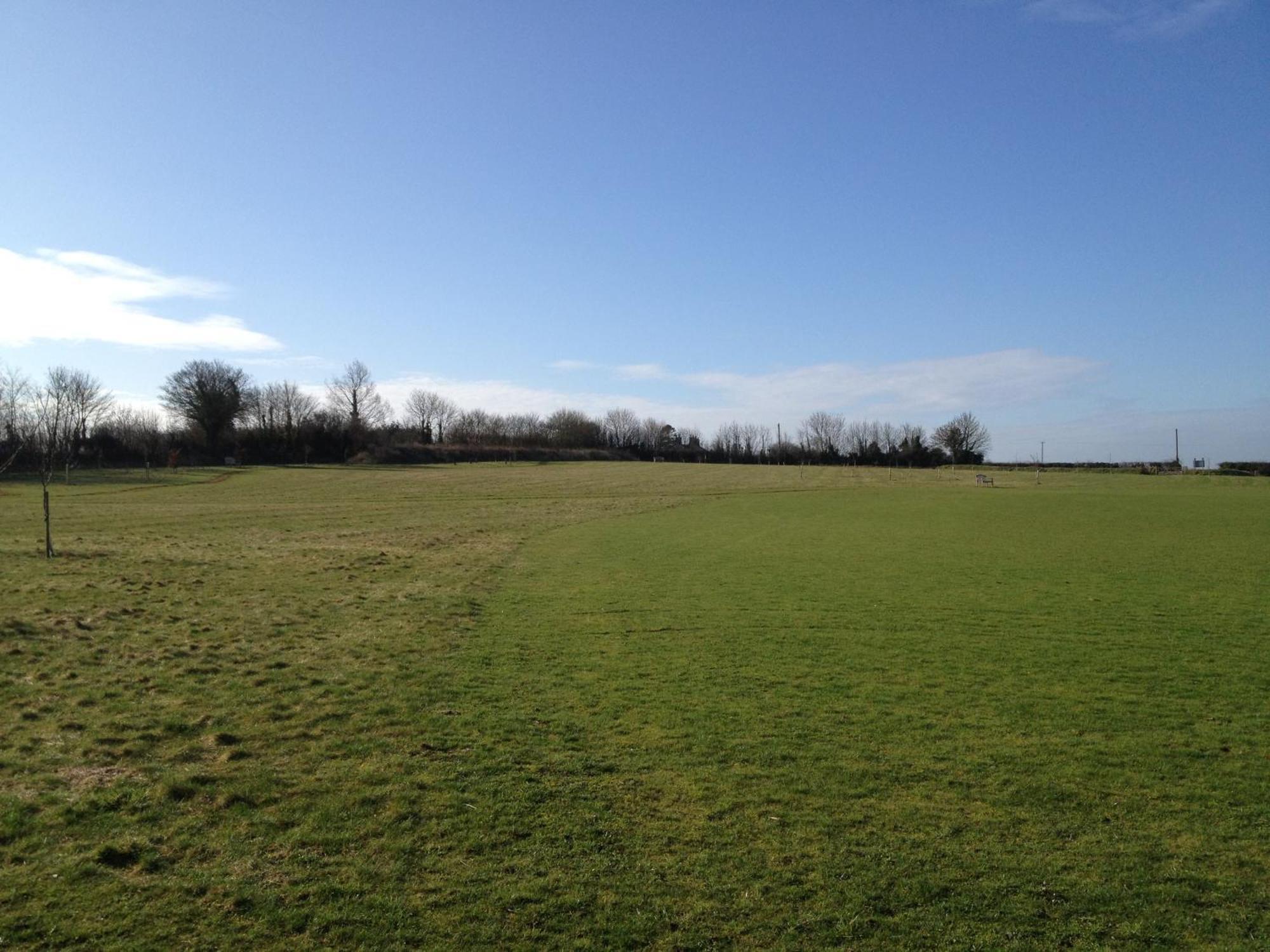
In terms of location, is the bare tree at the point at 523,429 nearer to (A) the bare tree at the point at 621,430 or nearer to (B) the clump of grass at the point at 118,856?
(A) the bare tree at the point at 621,430

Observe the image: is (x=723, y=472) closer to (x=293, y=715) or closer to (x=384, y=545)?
(x=384, y=545)

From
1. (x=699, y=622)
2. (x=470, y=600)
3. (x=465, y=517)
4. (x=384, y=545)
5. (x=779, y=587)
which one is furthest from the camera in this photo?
(x=465, y=517)

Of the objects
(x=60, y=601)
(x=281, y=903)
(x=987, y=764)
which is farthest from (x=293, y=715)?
(x=60, y=601)

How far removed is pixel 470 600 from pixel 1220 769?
40.9 feet

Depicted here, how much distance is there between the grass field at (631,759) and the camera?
16.4 ft

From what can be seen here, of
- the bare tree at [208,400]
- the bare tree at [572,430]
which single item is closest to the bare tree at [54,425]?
the bare tree at [208,400]

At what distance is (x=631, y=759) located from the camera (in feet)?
25.0

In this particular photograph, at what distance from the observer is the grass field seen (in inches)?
197

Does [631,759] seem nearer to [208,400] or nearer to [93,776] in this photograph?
[93,776]

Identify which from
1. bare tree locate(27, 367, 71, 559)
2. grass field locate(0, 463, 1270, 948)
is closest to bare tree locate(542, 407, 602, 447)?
bare tree locate(27, 367, 71, 559)

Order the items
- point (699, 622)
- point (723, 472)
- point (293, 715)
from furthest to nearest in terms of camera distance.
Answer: point (723, 472), point (699, 622), point (293, 715)

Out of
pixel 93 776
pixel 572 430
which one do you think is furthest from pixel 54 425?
pixel 572 430

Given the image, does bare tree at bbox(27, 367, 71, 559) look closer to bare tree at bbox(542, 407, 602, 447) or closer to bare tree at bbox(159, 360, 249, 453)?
bare tree at bbox(159, 360, 249, 453)

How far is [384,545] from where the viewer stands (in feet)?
83.9
